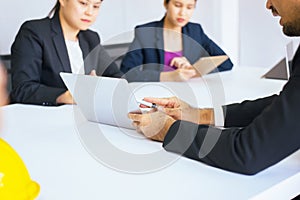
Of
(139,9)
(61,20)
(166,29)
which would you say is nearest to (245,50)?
(139,9)

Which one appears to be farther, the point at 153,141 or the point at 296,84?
the point at 153,141

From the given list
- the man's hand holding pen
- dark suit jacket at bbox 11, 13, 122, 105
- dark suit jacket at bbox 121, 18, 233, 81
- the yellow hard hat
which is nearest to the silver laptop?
the man's hand holding pen

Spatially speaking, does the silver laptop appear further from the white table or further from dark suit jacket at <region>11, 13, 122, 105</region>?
dark suit jacket at <region>11, 13, 122, 105</region>

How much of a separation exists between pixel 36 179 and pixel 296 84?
509 millimetres

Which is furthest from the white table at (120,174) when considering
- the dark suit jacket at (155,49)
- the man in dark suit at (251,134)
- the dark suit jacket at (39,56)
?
the dark suit jacket at (155,49)

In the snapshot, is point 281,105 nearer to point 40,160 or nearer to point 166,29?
point 40,160

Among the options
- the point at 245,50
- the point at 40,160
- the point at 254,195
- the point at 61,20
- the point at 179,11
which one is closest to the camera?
the point at 254,195

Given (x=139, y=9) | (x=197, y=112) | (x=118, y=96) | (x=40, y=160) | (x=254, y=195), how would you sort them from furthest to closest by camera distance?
(x=139, y=9)
(x=197, y=112)
(x=118, y=96)
(x=40, y=160)
(x=254, y=195)

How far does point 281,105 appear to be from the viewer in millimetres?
828

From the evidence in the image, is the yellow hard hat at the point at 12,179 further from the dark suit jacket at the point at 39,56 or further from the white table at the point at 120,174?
the dark suit jacket at the point at 39,56

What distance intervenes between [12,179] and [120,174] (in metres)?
0.25

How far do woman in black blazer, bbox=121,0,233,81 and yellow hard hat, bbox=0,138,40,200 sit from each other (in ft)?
4.21

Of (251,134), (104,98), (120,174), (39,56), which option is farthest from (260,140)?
(39,56)

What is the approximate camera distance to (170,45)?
7.23 feet
